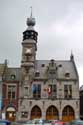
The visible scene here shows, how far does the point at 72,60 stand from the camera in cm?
6688

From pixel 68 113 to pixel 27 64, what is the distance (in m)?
12.9

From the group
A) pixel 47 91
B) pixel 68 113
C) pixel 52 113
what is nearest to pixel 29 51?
pixel 47 91

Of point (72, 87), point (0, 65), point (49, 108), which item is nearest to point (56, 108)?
point (49, 108)

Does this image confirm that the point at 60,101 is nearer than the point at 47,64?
Yes

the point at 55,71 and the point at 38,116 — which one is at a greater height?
the point at 55,71

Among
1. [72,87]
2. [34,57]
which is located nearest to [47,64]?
[34,57]

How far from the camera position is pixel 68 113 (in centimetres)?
6056

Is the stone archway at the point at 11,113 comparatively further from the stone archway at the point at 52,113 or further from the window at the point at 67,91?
the window at the point at 67,91

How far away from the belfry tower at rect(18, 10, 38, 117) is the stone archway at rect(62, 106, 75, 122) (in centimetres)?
747

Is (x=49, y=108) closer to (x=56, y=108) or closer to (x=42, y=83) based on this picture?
(x=56, y=108)

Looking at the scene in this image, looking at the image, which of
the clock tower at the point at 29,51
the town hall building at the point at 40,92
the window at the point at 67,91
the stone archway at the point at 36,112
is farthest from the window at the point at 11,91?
the window at the point at 67,91

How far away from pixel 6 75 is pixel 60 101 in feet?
40.5

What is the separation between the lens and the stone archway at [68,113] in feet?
198


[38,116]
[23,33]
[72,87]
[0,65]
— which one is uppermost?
[23,33]
